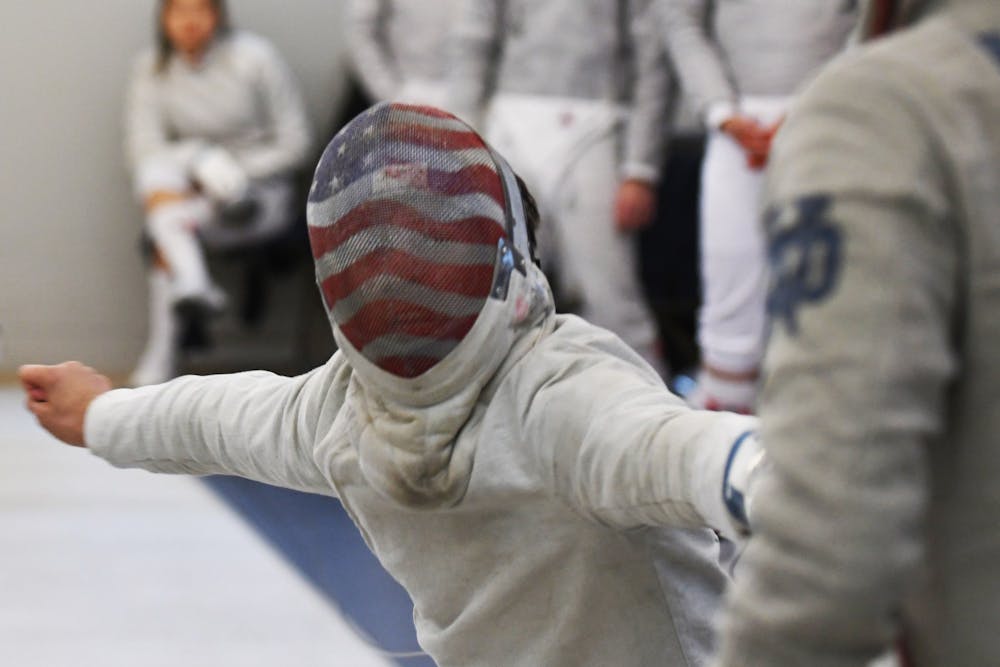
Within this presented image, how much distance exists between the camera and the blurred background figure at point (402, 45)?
4.21m

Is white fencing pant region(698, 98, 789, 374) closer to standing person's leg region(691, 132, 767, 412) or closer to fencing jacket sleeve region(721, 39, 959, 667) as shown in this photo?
standing person's leg region(691, 132, 767, 412)

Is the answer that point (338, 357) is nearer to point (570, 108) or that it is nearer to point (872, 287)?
A: point (872, 287)

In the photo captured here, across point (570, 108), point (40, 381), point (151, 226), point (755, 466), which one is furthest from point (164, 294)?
point (755, 466)

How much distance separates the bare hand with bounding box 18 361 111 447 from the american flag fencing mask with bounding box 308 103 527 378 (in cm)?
46

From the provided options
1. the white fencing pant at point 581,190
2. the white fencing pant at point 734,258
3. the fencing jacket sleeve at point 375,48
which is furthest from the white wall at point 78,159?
the white fencing pant at point 734,258

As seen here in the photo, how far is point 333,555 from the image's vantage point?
297 cm

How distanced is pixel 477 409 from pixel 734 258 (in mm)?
1906

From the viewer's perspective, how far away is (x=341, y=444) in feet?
4.42

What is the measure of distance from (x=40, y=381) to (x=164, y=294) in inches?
126

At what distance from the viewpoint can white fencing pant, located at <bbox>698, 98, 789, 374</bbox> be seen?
10.1 ft

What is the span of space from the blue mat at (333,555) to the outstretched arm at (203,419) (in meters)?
0.70

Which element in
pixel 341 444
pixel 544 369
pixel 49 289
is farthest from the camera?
pixel 49 289

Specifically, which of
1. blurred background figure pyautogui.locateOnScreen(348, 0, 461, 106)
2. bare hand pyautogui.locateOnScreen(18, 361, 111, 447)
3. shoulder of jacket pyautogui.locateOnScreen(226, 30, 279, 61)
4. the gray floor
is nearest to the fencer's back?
bare hand pyautogui.locateOnScreen(18, 361, 111, 447)

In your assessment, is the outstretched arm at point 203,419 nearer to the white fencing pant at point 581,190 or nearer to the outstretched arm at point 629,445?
the outstretched arm at point 629,445
